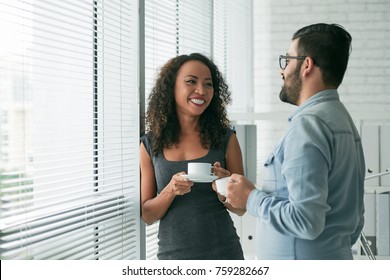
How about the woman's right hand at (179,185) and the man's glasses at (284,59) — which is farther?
the woman's right hand at (179,185)

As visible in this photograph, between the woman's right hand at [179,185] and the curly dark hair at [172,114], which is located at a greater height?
the curly dark hair at [172,114]

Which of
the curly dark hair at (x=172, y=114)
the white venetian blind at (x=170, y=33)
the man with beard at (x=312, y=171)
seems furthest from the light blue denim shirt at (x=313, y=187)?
the white venetian blind at (x=170, y=33)

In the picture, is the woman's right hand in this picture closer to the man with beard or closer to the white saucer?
the white saucer

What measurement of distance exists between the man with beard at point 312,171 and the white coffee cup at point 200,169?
11 centimetres

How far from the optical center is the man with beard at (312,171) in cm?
116

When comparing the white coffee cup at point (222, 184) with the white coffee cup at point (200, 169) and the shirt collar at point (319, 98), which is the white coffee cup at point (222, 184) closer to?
the white coffee cup at point (200, 169)

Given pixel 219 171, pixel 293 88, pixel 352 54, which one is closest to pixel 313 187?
pixel 293 88

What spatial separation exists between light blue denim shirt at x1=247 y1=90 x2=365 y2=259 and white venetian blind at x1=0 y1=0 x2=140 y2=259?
1.69 ft

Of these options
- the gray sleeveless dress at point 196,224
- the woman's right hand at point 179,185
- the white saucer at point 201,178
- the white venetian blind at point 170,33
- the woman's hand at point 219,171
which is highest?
the white venetian blind at point 170,33

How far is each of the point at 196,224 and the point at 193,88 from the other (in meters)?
0.46

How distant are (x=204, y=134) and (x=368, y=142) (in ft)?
4.67

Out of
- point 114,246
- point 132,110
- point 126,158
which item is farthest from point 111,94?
point 114,246

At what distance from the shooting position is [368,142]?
272 cm
